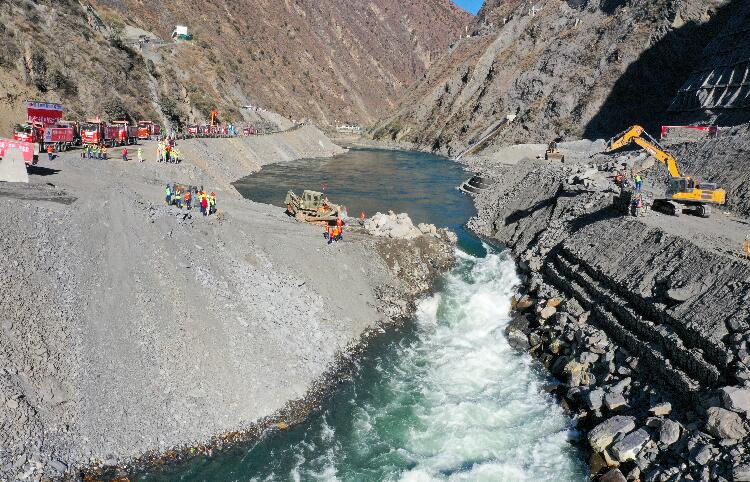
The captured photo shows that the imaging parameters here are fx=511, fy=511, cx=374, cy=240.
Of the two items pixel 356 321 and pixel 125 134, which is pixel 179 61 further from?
pixel 356 321

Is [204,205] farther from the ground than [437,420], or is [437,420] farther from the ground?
[204,205]

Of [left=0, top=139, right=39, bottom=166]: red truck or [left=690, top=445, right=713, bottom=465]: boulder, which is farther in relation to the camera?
[left=0, top=139, right=39, bottom=166]: red truck

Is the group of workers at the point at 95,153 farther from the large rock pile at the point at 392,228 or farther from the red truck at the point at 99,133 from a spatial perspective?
the large rock pile at the point at 392,228

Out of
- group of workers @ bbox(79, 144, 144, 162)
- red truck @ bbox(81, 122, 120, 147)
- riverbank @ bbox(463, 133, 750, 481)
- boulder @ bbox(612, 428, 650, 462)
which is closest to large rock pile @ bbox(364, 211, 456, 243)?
riverbank @ bbox(463, 133, 750, 481)

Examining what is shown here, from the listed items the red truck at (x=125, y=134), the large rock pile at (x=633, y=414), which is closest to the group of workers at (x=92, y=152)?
the red truck at (x=125, y=134)

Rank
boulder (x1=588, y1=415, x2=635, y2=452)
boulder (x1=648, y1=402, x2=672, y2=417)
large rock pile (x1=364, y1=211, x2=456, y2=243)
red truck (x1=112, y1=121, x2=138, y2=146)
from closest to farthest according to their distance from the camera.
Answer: boulder (x1=588, y1=415, x2=635, y2=452) → boulder (x1=648, y1=402, x2=672, y2=417) → large rock pile (x1=364, y1=211, x2=456, y2=243) → red truck (x1=112, y1=121, x2=138, y2=146)

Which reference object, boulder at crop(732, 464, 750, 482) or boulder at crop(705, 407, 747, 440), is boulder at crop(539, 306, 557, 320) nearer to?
boulder at crop(705, 407, 747, 440)

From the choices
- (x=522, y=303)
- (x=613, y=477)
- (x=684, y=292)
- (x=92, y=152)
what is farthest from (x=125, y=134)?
(x=613, y=477)
